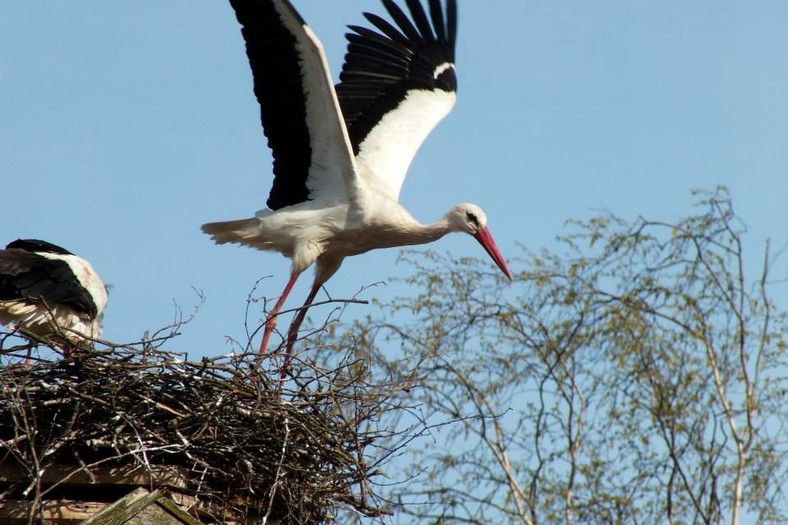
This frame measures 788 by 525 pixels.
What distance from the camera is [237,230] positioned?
693cm

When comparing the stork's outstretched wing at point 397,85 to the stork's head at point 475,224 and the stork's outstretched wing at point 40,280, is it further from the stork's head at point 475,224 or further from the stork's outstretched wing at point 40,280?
the stork's outstretched wing at point 40,280

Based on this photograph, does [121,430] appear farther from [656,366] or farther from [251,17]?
[656,366]

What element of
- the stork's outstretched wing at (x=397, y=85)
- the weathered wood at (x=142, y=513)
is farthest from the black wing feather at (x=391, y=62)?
the weathered wood at (x=142, y=513)

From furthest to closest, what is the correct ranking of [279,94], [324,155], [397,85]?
[397,85] → [324,155] → [279,94]

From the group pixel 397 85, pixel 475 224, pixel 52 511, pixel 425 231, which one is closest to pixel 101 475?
pixel 52 511

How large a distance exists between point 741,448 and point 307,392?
20.1 feet

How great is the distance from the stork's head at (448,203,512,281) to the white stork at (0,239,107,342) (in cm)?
203

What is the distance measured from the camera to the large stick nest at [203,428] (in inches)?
163

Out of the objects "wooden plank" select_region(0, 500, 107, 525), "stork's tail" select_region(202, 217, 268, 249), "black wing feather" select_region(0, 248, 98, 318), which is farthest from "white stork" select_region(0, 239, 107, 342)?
"wooden plank" select_region(0, 500, 107, 525)

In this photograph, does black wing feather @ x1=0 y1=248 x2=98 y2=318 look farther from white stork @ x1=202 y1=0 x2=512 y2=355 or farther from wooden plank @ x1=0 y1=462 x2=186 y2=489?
wooden plank @ x1=0 y1=462 x2=186 y2=489

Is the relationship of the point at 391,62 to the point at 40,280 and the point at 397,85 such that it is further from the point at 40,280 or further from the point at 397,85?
the point at 40,280

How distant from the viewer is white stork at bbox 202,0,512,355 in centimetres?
634

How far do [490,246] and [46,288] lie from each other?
2525mm

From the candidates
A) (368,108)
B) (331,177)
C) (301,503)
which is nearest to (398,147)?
(368,108)
